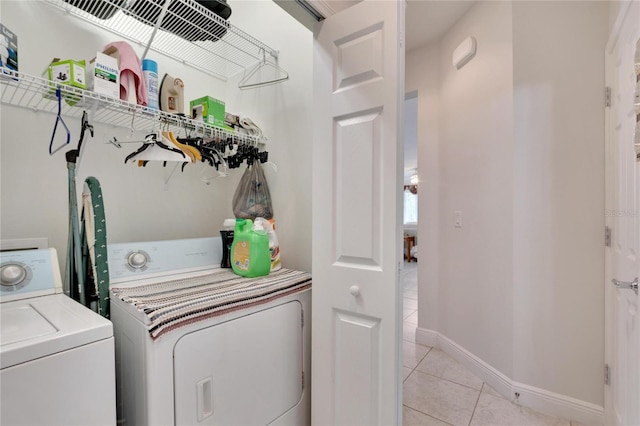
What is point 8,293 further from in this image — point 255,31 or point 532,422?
point 532,422

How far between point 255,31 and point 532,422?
119 inches

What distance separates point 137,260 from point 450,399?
207 centimetres

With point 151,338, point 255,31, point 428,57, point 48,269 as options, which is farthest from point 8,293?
point 428,57

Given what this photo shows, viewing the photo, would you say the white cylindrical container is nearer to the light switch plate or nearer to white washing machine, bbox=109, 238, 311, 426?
white washing machine, bbox=109, 238, 311, 426

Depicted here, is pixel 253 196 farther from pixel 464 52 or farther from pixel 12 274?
pixel 464 52

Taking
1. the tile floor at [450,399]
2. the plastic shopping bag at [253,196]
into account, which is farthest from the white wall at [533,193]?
the plastic shopping bag at [253,196]

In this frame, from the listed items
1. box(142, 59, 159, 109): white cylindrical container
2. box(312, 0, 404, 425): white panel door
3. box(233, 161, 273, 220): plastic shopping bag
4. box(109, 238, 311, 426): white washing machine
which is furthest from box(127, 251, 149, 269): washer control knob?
box(312, 0, 404, 425): white panel door

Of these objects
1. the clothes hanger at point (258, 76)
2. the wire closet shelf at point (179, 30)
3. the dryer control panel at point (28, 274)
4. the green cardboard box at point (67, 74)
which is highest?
the wire closet shelf at point (179, 30)

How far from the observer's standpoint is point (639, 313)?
115cm

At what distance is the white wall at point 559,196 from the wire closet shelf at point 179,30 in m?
1.67

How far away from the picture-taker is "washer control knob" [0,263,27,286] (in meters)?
1.07

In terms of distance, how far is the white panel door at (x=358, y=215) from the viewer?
1.16 m

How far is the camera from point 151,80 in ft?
4.69

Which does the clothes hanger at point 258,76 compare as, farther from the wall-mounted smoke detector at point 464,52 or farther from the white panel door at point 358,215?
the wall-mounted smoke detector at point 464,52
